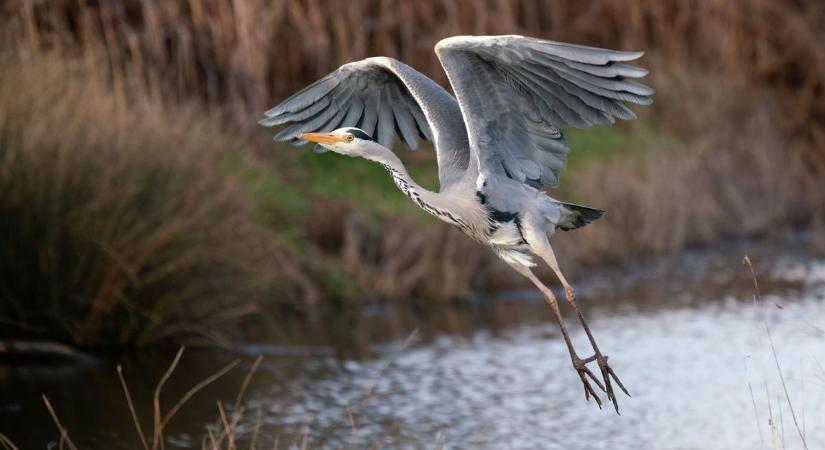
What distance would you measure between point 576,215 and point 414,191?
2.43 feet

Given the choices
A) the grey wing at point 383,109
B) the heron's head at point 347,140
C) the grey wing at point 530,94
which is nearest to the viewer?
the grey wing at point 530,94

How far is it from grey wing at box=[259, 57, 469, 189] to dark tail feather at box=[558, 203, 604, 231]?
1.65 ft

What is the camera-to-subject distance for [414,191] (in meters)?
6.02

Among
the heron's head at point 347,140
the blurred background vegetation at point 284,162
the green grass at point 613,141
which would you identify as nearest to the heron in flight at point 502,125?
the heron's head at point 347,140

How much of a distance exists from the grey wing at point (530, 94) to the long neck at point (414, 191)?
219 mm

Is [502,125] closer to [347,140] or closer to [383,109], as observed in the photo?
[347,140]

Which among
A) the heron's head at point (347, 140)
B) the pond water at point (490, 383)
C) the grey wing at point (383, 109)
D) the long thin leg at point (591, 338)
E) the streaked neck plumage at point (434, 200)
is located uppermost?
the grey wing at point (383, 109)

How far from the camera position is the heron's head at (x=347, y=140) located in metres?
5.95

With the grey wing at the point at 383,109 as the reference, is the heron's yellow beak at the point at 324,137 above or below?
below

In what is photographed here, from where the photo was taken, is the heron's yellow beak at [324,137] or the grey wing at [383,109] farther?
the grey wing at [383,109]

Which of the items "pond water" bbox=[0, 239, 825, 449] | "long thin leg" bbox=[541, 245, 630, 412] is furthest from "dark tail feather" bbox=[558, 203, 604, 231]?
"pond water" bbox=[0, 239, 825, 449]

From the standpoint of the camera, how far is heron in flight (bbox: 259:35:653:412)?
579 centimetres

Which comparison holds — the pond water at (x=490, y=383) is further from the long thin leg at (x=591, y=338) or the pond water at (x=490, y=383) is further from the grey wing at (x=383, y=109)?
the grey wing at (x=383, y=109)

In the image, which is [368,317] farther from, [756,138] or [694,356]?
[756,138]
